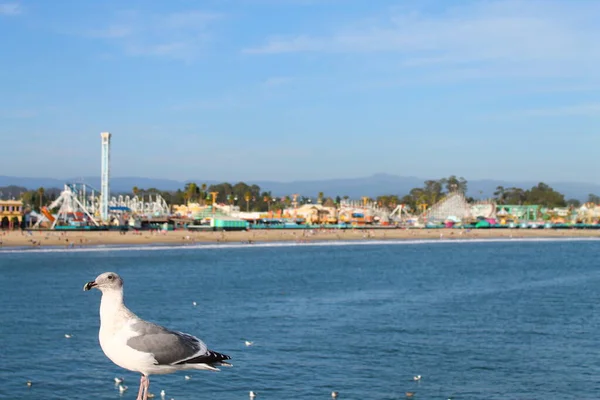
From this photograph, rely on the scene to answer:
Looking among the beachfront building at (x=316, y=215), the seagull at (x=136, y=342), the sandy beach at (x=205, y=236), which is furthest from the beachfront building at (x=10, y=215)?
the seagull at (x=136, y=342)

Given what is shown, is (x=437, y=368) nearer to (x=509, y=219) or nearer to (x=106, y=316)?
(x=106, y=316)

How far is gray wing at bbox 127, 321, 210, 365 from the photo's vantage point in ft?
20.2

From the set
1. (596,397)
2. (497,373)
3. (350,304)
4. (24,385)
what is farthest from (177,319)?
(596,397)

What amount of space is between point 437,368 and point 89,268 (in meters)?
41.0

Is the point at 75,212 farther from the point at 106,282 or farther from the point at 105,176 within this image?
the point at 106,282

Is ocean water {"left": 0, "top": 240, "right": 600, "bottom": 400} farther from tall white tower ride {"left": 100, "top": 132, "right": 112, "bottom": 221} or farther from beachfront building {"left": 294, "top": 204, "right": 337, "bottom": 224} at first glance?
beachfront building {"left": 294, "top": 204, "right": 337, "bottom": 224}

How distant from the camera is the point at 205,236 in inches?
4250

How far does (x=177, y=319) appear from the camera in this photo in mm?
33188

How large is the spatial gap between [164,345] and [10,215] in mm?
111263

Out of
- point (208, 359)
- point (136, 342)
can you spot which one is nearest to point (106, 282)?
point (136, 342)

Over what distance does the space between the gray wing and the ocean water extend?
14280 mm

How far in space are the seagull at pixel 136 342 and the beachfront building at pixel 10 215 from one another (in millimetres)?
110389

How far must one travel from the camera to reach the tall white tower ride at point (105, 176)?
397 feet

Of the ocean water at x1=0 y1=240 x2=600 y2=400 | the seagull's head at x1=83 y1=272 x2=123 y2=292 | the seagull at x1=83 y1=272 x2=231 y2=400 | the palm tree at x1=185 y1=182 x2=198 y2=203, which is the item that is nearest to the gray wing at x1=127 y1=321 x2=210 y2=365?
the seagull at x1=83 y1=272 x2=231 y2=400
